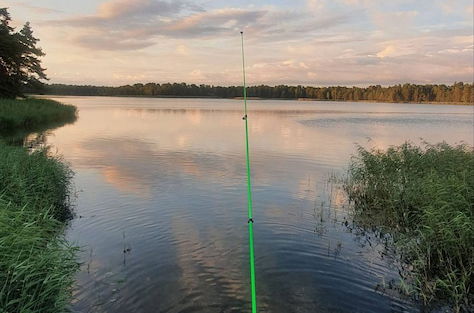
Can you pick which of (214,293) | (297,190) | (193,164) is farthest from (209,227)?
(193,164)

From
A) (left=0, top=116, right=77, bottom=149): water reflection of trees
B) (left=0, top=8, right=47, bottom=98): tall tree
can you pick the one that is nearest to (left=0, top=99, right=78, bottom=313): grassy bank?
(left=0, top=116, right=77, bottom=149): water reflection of trees

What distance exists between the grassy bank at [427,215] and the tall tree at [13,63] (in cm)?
4761

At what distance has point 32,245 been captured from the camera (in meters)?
6.67

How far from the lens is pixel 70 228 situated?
12422 mm

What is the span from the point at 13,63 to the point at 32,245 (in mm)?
55181

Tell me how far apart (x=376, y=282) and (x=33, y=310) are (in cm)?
720

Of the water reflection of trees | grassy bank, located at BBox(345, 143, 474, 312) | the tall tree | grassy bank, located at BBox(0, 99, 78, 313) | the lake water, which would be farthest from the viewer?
the tall tree

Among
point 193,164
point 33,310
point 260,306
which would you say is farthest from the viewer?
point 193,164

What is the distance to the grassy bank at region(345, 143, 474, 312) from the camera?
880cm

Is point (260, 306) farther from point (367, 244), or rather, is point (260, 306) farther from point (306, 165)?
point (306, 165)

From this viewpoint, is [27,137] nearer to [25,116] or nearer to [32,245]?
[25,116]

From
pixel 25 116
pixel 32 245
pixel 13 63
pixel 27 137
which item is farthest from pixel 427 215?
pixel 13 63

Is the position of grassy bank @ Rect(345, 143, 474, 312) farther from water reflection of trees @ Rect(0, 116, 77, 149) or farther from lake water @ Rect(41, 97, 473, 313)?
water reflection of trees @ Rect(0, 116, 77, 149)

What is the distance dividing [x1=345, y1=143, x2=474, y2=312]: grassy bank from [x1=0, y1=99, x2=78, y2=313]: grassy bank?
697cm
